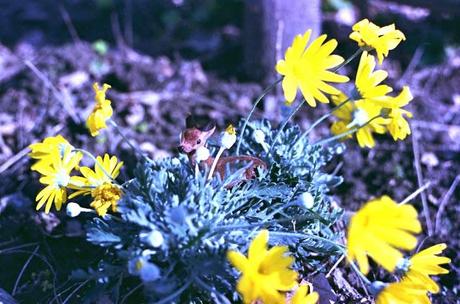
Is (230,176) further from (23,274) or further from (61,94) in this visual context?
(61,94)

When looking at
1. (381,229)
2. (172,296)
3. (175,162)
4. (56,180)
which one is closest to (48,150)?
(56,180)

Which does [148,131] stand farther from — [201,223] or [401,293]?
[401,293]

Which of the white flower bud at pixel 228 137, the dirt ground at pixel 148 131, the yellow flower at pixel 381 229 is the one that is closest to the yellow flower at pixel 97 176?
the white flower bud at pixel 228 137

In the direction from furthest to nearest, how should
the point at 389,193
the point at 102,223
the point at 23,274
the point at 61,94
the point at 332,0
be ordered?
the point at 332,0, the point at 61,94, the point at 389,193, the point at 23,274, the point at 102,223

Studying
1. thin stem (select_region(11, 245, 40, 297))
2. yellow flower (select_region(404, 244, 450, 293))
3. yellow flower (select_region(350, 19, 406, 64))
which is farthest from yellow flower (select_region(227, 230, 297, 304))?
thin stem (select_region(11, 245, 40, 297))

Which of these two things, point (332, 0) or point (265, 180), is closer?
point (265, 180)

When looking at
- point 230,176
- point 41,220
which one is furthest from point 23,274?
point 230,176
